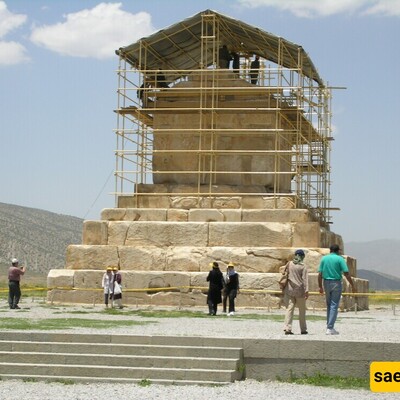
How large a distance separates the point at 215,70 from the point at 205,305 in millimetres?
8091

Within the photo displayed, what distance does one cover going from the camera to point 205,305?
27.5 meters

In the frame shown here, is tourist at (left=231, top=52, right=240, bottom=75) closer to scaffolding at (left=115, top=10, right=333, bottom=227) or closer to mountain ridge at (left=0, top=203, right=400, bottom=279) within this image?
scaffolding at (left=115, top=10, right=333, bottom=227)

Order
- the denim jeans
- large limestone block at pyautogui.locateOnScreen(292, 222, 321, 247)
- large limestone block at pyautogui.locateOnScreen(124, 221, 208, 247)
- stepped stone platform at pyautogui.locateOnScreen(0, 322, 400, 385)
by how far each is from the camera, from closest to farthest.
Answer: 1. stepped stone platform at pyautogui.locateOnScreen(0, 322, 400, 385)
2. the denim jeans
3. large limestone block at pyautogui.locateOnScreen(292, 222, 321, 247)
4. large limestone block at pyautogui.locateOnScreen(124, 221, 208, 247)

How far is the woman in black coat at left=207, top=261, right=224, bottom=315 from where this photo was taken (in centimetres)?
2417

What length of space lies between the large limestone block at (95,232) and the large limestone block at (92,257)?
431 millimetres

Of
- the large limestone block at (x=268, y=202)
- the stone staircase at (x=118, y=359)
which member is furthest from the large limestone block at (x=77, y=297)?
the stone staircase at (x=118, y=359)

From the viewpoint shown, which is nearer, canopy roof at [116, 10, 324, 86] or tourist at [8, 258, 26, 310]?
tourist at [8, 258, 26, 310]

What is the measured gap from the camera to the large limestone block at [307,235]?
1104 inches

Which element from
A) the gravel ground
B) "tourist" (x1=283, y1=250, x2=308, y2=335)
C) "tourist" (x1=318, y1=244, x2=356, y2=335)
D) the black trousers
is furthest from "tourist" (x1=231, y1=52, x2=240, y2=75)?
"tourist" (x1=318, y1=244, x2=356, y2=335)

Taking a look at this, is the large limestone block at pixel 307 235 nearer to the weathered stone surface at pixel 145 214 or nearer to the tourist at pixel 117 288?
the weathered stone surface at pixel 145 214

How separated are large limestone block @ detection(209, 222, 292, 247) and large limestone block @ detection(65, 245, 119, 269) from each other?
3152 millimetres

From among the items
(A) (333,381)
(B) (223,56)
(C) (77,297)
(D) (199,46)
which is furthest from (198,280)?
(A) (333,381)

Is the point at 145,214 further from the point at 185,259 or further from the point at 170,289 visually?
the point at 170,289

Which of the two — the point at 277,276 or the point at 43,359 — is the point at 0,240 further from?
the point at 43,359
